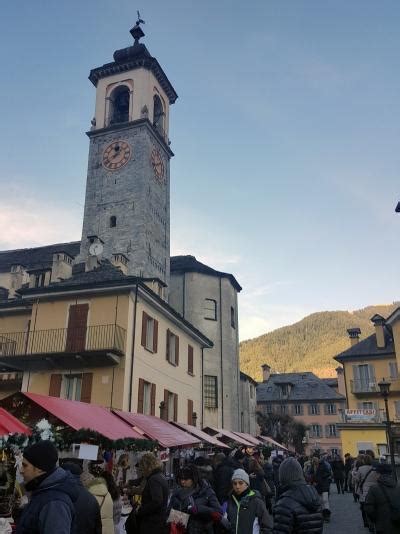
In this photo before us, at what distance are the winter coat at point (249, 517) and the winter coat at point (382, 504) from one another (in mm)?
1662

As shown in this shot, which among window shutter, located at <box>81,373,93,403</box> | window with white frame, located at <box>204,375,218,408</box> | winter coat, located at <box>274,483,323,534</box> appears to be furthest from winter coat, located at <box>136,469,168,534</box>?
window with white frame, located at <box>204,375,218,408</box>

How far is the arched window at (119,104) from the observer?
36.5 metres

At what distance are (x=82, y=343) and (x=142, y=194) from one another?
50.0 feet

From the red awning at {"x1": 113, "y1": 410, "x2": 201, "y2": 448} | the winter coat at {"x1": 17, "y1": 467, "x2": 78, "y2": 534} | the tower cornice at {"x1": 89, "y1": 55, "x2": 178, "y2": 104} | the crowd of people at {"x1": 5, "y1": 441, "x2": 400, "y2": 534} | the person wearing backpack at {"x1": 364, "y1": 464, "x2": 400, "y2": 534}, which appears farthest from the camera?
the tower cornice at {"x1": 89, "y1": 55, "x2": 178, "y2": 104}

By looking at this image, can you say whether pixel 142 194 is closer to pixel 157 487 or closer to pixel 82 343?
pixel 82 343

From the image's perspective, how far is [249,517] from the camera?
17.1 ft

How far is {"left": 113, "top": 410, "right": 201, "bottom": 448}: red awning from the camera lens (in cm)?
1470

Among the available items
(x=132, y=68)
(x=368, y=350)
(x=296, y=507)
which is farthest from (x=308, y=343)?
(x=296, y=507)

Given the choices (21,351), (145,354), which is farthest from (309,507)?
(21,351)

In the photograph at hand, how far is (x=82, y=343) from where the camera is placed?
1892 centimetres

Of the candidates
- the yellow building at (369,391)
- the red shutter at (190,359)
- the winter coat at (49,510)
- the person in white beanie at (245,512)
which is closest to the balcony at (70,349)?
the red shutter at (190,359)

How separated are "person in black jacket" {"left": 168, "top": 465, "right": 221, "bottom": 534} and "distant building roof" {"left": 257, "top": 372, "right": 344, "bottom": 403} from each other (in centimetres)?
6028

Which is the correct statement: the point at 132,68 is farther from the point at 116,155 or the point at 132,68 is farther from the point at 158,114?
the point at 116,155

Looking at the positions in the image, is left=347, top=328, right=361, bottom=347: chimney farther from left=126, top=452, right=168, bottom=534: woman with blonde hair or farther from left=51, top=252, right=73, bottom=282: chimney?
left=126, top=452, right=168, bottom=534: woman with blonde hair
